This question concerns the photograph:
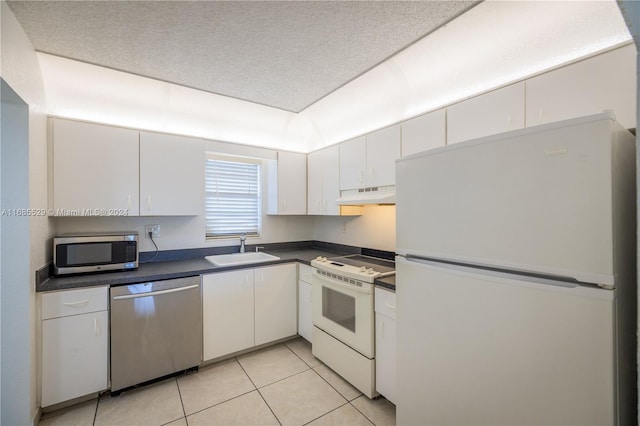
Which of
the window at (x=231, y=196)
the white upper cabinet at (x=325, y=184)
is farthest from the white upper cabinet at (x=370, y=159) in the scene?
the window at (x=231, y=196)

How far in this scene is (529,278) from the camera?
1.01 m

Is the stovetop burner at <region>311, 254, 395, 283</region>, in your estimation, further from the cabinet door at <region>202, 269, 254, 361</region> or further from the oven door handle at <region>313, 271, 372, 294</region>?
the cabinet door at <region>202, 269, 254, 361</region>

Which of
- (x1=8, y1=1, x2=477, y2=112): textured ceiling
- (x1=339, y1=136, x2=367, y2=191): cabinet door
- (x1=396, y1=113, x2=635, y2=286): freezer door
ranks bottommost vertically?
(x1=396, y1=113, x2=635, y2=286): freezer door

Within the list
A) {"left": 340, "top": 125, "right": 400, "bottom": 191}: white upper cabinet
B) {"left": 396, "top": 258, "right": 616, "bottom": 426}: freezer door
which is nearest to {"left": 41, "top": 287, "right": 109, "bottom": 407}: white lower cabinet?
{"left": 396, "top": 258, "right": 616, "bottom": 426}: freezer door

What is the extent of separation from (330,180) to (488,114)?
5.46 feet

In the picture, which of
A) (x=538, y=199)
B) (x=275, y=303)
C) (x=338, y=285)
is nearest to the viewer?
(x=538, y=199)

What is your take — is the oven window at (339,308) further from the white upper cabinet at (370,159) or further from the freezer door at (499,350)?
the white upper cabinet at (370,159)

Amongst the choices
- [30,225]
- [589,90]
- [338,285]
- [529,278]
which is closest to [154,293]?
[30,225]

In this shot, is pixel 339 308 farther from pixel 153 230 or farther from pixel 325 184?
pixel 153 230

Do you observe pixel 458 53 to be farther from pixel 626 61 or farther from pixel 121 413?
pixel 121 413

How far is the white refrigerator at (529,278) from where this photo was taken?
866 mm

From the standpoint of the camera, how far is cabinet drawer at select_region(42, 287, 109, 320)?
190 centimetres

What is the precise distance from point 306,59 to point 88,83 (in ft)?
6.42

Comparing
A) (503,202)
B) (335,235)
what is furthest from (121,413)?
(503,202)
